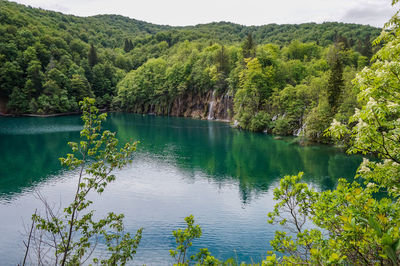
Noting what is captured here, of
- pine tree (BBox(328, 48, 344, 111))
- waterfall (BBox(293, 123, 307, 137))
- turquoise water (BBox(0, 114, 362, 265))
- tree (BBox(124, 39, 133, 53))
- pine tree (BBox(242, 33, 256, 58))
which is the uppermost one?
tree (BBox(124, 39, 133, 53))

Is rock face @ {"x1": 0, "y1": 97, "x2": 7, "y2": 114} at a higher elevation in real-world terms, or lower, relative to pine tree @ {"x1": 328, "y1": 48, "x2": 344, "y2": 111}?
lower

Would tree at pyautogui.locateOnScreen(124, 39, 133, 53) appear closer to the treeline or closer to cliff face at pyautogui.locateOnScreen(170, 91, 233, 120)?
the treeline

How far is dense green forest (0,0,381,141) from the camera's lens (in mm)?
45531

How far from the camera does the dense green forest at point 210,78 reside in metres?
45.5

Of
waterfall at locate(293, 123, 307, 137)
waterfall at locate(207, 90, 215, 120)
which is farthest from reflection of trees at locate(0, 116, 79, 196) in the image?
waterfall at locate(207, 90, 215, 120)

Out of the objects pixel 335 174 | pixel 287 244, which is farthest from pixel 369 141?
pixel 335 174

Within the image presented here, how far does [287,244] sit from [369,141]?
279 cm

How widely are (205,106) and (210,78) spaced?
7.60 metres

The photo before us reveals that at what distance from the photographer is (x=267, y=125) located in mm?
50312

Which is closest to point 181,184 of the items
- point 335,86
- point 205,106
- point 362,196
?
point 362,196

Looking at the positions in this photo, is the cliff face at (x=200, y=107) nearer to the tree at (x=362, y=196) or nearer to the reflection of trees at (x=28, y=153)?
→ the reflection of trees at (x=28, y=153)

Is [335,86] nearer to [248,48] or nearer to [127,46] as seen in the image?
[248,48]

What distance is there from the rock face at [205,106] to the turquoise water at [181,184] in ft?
85.6

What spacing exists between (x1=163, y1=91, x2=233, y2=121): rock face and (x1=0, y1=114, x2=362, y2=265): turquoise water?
26.1 m
